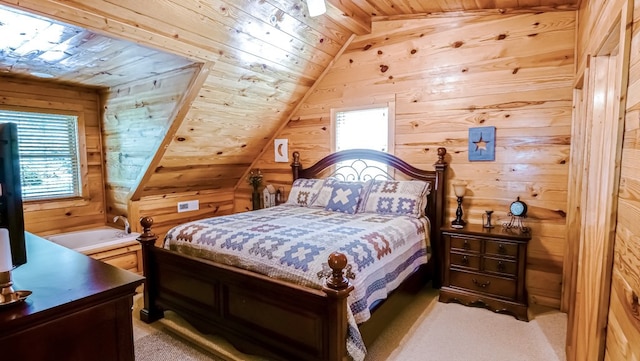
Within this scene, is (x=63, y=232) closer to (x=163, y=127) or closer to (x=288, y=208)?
(x=163, y=127)

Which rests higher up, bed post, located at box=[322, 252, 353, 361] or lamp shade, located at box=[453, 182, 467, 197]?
lamp shade, located at box=[453, 182, 467, 197]

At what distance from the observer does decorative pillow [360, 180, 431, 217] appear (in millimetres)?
3152

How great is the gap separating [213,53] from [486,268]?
→ 281 cm

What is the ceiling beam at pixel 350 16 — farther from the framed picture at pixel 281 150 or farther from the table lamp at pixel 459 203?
the table lamp at pixel 459 203

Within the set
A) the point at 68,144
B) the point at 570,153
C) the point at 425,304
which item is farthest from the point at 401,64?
the point at 68,144

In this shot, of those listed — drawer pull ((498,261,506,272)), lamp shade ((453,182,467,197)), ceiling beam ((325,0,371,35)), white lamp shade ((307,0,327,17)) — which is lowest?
drawer pull ((498,261,506,272))

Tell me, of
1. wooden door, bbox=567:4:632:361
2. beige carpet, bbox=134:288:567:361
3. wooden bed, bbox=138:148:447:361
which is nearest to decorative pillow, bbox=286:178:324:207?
wooden bed, bbox=138:148:447:361

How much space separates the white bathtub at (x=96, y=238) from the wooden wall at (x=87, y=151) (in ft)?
0.45

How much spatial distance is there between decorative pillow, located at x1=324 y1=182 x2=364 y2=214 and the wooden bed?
0.86 meters

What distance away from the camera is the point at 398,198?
321cm

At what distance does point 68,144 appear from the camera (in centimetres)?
383

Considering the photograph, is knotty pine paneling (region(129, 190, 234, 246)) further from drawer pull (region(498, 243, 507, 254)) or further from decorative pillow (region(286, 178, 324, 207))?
drawer pull (region(498, 243, 507, 254))

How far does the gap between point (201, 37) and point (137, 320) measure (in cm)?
223

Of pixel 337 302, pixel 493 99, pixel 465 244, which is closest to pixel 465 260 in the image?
pixel 465 244
